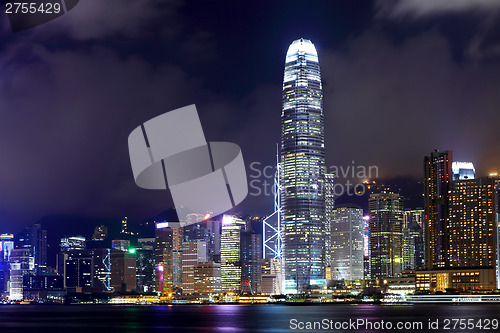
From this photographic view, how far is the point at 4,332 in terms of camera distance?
91.9 metres

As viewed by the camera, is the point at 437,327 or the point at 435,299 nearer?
the point at 437,327

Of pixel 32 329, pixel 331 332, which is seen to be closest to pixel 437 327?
pixel 331 332

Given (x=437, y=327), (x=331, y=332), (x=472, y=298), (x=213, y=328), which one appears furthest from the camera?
(x=472, y=298)

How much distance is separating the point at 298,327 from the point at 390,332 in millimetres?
17141

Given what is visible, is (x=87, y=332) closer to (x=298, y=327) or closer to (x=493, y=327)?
(x=298, y=327)

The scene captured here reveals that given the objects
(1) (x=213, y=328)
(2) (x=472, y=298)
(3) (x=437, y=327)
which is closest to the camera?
(3) (x=437, y=327)

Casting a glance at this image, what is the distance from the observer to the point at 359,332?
3243 inches

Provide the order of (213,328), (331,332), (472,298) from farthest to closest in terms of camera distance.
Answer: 1. (472,298)
2. (213,328)
3. (331,332)

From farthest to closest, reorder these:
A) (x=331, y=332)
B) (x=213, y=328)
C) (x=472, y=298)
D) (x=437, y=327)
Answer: (x=472, y=298) → (x=213, y=328) → (x=437, y=327) → (x=331, y=332)

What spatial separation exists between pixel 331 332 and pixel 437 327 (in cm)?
1419

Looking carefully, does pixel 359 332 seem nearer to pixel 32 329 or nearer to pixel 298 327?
pixel 298 327

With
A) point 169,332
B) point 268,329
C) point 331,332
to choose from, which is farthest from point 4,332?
point 331,332

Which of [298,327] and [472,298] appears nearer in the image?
[298,327]

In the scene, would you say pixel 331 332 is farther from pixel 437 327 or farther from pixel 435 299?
pixel 435 299
